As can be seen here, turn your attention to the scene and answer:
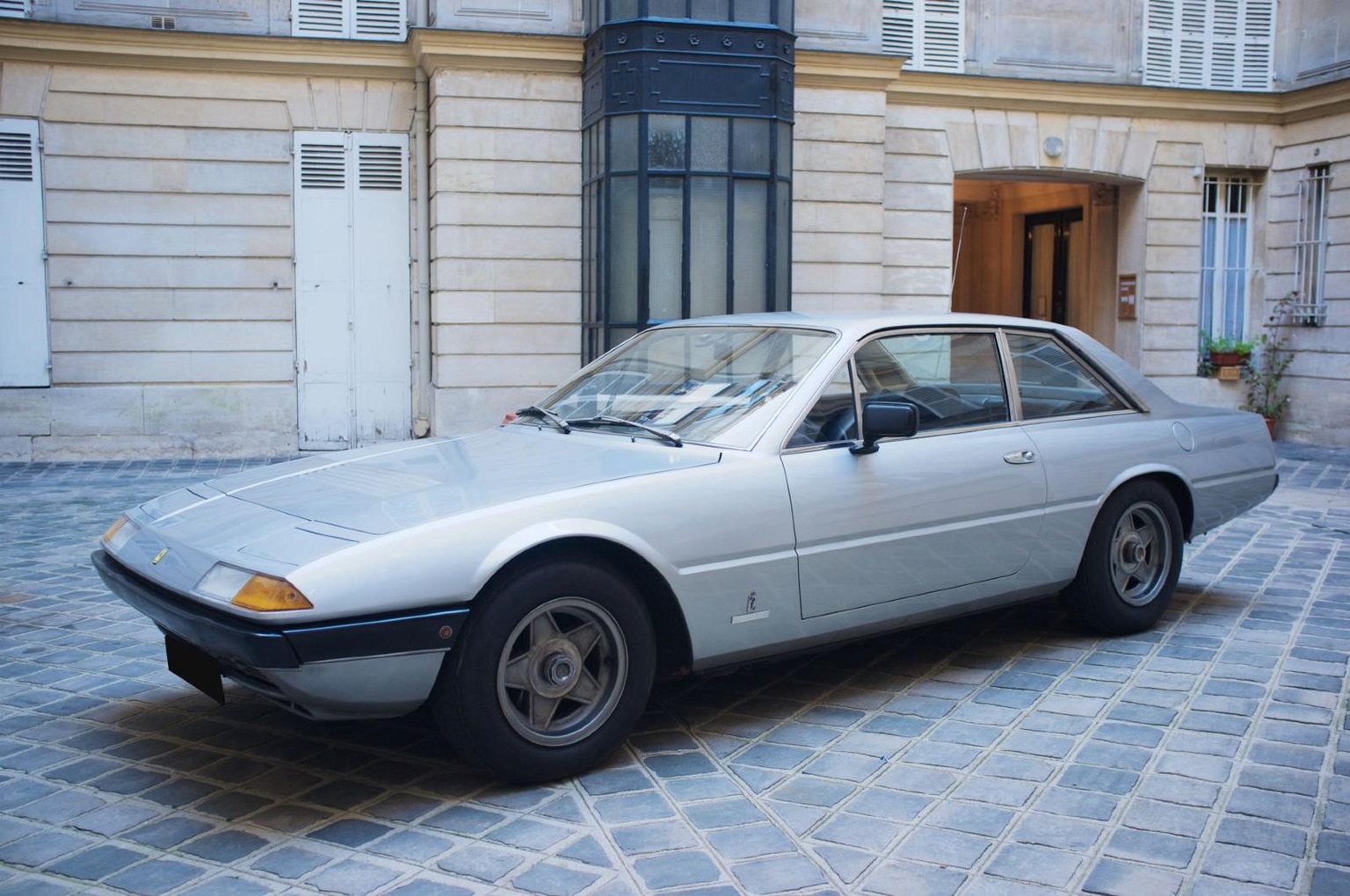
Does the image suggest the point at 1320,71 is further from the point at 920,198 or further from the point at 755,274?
the point at 755,274

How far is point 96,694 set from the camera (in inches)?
192

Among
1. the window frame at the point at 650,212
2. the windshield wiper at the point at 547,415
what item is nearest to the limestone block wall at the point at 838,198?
the window frame at the point at 650,212

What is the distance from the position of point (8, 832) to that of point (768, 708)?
254 centimetres

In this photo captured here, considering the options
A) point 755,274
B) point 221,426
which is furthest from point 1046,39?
point 221,426

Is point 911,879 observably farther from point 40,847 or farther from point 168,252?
point 168,252

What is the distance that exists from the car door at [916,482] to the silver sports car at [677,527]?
0.4 inches

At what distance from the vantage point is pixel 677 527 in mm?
4090

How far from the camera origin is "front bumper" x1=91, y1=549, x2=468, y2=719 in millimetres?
3451

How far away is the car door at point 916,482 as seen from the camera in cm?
449

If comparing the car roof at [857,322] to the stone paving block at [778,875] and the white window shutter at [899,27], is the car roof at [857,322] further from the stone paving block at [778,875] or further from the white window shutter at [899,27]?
the white window shutter at [899,27]

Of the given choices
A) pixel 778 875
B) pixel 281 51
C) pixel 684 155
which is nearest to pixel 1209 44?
pixel 684 155

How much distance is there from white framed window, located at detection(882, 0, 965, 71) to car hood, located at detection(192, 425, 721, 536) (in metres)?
11.3

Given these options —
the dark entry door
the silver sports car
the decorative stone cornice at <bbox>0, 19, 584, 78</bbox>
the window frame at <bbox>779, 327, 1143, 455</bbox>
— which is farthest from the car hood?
the dark entry door

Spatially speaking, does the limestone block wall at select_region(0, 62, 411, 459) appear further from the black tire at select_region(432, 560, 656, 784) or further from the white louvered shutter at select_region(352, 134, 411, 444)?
the black tire at select_region(432, 560, 656, 784)
